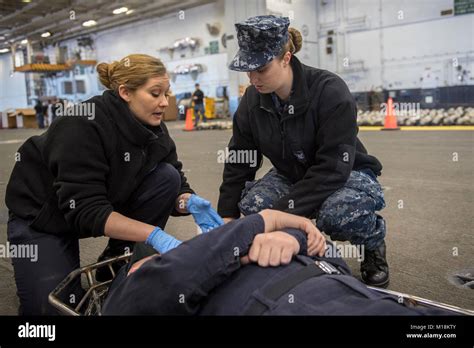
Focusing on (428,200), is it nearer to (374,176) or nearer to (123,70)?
(374,176)

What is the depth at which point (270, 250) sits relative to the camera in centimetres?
111

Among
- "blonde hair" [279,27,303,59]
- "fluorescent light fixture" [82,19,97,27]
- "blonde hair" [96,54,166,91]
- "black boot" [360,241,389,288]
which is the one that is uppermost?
"fluorescent light fixture" [82,19,97,27]

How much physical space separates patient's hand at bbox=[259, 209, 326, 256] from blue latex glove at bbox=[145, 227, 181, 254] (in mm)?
382

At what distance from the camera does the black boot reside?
206cm

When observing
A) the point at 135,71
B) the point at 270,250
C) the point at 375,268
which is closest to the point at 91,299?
the point at 135,71

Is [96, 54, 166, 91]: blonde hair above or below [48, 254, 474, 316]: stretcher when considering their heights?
above

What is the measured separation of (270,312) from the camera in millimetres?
996

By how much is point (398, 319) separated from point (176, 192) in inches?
53.1

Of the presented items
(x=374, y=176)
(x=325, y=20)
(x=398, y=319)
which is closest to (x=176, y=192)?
(x=374, y=176)

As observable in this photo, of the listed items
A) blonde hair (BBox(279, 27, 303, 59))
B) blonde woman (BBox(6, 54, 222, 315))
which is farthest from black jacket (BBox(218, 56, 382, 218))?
blonde woman (BBox(6, 54, 222, 315))

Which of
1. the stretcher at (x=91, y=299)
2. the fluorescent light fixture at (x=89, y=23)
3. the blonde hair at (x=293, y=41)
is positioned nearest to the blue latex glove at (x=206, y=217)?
the stretcher at (x=91, y=299)

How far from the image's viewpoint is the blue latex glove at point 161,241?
1493mm

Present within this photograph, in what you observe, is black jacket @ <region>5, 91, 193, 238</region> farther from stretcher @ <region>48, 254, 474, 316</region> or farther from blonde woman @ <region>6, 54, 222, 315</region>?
stretcher @ <region>48, 254, 474, 316</region>

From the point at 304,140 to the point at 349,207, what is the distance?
1.09ft
